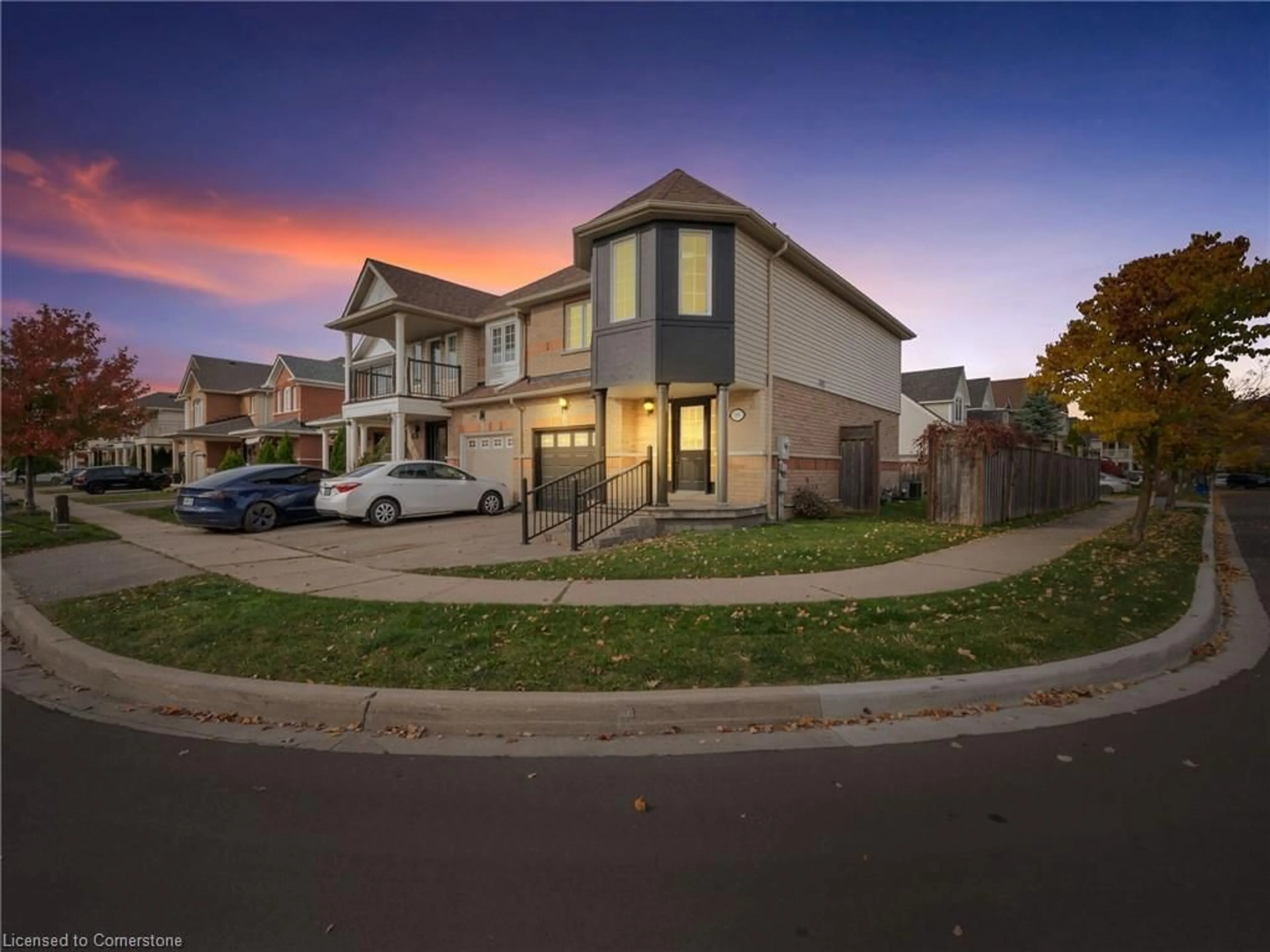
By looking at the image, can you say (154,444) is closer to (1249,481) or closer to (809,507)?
(809,507)

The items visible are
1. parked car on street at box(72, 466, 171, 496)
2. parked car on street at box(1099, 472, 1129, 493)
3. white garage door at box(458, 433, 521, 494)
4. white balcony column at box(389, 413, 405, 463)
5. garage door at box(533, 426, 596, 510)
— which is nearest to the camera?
garage door at box(533, 426, 596, 510)

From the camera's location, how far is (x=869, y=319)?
18359 millimetres

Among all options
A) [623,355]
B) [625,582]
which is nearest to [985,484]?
[623,355]

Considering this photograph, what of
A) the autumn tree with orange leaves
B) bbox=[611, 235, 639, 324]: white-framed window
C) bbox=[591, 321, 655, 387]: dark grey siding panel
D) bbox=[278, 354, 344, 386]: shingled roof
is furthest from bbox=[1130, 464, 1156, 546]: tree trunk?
bbox=[278, 354, 344, 386]: shingled roof

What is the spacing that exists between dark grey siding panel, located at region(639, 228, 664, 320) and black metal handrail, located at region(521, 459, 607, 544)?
3156 millimetres

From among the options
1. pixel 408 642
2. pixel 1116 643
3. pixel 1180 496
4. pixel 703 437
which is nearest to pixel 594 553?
pixel 408 642

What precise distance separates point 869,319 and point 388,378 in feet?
53.8

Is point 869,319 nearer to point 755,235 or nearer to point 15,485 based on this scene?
point 755,235

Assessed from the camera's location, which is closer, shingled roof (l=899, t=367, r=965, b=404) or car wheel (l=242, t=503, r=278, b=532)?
car wheel (l=242, t=503, r=278, b=532)

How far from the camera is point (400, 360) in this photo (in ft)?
59.8

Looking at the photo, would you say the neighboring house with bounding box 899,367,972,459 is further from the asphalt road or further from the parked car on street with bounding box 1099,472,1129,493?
the asphalt road

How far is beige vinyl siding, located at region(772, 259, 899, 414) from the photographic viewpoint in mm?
13523

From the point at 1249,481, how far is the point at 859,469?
50.1 m

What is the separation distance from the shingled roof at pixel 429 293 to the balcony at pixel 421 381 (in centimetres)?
177
